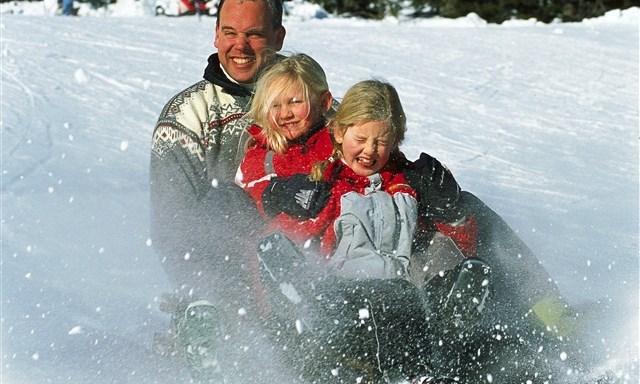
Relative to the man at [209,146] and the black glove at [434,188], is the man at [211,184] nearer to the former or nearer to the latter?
the man at [209,146]

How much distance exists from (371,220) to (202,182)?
623mm

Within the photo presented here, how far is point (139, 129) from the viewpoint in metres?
7.04

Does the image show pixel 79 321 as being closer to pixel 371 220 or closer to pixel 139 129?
pixel 371 220

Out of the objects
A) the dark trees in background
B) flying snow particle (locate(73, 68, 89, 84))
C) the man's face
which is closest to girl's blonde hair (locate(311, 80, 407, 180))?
the man's face

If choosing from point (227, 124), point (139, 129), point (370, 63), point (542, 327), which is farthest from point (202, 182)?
point (370, 63)

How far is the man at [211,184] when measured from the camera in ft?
10.6

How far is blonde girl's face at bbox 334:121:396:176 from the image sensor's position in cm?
322

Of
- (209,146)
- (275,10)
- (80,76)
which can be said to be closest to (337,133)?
(209,146)

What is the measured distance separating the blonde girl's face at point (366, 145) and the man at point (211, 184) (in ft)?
1.03

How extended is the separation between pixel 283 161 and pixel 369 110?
1.03 ft

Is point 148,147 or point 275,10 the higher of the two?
point 275,10

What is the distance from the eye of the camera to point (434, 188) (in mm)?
3295

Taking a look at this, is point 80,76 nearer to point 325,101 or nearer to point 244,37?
point 244,37

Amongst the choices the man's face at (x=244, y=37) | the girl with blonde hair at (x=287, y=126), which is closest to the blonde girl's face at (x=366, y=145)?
the girl with blonde hair at (x=287, y=126)
